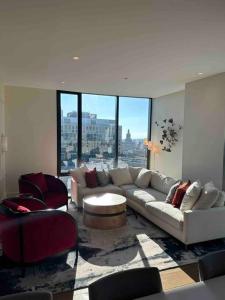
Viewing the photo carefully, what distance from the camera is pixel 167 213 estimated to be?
3912mm

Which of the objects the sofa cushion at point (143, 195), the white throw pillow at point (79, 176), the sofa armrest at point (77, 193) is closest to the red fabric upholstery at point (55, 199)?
the sofa armrest at point (77, 193)

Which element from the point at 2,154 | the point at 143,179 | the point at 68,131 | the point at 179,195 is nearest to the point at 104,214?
the point at 179,195

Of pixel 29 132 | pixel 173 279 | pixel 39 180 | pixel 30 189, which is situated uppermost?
pixel 29 132

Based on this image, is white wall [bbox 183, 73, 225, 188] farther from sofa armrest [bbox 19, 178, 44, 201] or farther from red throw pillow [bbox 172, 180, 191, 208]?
sofa armrest [bbox 19, 178, 44, 201]

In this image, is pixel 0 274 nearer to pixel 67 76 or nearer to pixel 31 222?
pixel 31 222

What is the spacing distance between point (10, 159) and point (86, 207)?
280 cm

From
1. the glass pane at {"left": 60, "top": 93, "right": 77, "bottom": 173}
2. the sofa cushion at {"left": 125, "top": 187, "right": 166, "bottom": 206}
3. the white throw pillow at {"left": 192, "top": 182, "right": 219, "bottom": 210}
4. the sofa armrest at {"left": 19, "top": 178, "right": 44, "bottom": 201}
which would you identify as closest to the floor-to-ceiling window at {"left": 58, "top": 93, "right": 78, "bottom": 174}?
the glass pane at {"left": 60, "top": 93, "right": 77, "bottom": 173}

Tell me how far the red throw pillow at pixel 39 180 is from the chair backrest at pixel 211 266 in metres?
4.00

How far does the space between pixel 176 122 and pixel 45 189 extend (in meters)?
3.72

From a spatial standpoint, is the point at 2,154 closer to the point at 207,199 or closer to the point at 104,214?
the point at 104,214

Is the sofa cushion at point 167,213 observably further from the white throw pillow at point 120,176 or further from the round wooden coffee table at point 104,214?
the white throw pillow at point 120,176

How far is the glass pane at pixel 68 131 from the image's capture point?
6641 mm

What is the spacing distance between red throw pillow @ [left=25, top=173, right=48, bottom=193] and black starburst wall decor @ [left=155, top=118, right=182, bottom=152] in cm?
340

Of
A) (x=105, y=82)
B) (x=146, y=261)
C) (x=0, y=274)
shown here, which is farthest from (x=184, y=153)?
(x=0, y=274)
